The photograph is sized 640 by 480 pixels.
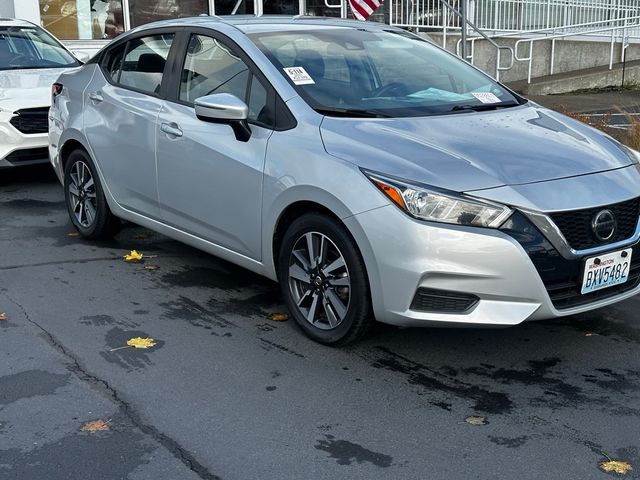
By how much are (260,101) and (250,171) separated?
428 millimetres

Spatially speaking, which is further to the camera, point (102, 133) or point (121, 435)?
point (102, 133)

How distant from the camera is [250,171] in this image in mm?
4969

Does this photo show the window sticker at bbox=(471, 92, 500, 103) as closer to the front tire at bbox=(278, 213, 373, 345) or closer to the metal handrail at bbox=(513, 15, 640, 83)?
the front tire at bbox=(278, 213, 373, 345)

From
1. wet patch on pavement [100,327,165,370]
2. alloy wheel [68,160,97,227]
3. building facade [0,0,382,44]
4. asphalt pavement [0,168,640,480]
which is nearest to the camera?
asphalt pavement [0,168,640,480]

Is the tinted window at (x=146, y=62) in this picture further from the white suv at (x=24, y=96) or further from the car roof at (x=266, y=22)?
→ the white suv at (x=24, y=96)

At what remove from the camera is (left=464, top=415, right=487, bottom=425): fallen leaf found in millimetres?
3922

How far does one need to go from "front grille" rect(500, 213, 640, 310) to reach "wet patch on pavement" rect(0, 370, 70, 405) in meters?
2.22

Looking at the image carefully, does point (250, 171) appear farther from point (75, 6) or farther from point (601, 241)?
point (75, 6)

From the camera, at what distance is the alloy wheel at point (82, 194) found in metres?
6.75

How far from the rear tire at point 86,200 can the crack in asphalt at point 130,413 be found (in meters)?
1.64

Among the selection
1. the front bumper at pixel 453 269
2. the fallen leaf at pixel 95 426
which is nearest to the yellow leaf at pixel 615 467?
the front bumper at pixel 453 269

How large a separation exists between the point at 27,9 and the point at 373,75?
35.8ft

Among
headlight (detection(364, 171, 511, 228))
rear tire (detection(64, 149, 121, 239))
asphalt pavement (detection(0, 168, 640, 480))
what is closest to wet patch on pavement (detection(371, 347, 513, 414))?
asphalt pavement (detection(0, 168, 640, 480))

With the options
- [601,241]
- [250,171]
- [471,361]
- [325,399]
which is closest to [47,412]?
[325,399]
